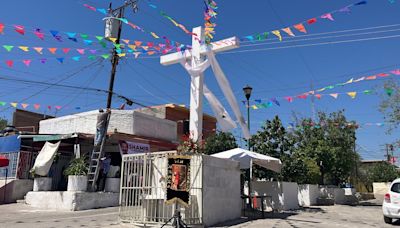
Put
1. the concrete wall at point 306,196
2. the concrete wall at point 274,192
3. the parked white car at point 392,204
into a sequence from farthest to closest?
the concrete wall at point 306,196 < the concrete wall at point 274,192 < the parked white car at point 392,204

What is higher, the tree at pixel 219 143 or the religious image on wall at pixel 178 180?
the tree at pixel 219 143

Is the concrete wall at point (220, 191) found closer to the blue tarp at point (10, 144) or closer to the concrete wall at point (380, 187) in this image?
the blue tarp at point (10, 144)

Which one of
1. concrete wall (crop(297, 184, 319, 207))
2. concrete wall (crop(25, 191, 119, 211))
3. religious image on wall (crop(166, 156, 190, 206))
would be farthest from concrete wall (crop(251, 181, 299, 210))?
religious image on wall (crop(166, 156, 190, 206))

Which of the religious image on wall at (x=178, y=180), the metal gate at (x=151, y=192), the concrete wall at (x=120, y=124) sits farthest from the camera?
the concrete wall at (x=120, y=124)

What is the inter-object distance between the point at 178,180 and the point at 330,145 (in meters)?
20.2

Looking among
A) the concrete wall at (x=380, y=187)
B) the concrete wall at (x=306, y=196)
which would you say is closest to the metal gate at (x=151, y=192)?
the concrete wall at (x=306, y=196)

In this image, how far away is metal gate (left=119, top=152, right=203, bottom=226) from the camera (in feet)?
33.6

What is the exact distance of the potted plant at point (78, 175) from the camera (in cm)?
1533

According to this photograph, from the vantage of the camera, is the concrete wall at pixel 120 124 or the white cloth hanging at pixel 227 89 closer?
the white cloth hanging at pixel 227 89

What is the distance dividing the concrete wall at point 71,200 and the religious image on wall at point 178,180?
671cm

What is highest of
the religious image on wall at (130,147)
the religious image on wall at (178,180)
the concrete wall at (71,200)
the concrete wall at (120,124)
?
the concrete wall at (120,124)

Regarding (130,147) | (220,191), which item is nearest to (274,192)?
(220,191)

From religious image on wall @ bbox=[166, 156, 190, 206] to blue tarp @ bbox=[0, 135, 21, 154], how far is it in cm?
1300

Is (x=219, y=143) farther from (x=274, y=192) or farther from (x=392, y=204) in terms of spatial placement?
(x=392, y=204)
